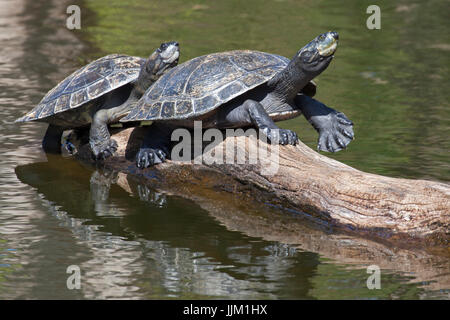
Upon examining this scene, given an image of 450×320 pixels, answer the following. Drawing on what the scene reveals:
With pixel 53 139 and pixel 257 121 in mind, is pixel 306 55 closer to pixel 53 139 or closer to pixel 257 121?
pixel 257 121

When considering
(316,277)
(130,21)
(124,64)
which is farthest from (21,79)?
(316,277)

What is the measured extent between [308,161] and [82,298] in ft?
7.91

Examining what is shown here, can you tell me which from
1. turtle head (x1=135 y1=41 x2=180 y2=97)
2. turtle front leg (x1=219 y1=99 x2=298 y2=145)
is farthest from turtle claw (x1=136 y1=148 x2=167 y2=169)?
turtle head (x1=135 y1=41 x2=180 y2=97)

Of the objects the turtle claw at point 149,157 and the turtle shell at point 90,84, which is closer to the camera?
the turtle claw at point 149,157

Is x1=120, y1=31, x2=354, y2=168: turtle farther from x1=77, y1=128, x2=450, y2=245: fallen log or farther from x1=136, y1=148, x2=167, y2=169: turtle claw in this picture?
x1=77, y1=128, x2=450, y2=245: fallen log

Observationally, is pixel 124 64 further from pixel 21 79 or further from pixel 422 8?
pixel 422 8

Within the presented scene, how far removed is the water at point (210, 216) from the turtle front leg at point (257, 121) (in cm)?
64

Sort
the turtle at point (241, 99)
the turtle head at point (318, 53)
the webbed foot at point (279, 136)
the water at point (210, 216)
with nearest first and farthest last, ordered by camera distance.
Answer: the water at point (210, 216), the turtle head at point (318, 53), the webbed foot at point (279, 136), the turtle at point (241, 99)

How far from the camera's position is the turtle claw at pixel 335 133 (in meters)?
6.66

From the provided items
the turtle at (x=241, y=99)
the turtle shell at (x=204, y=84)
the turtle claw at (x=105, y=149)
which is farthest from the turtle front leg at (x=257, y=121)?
the turtle claw at (x=105, y=149)

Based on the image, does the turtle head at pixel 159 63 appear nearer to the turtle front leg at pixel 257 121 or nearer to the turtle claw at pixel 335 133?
the turtle front leg at pixel 257 121

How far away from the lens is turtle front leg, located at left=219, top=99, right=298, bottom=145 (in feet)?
20.6

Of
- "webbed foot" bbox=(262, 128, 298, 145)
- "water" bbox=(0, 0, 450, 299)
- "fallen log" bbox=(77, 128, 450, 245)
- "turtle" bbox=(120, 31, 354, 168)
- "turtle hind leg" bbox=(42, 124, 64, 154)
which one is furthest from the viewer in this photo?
"turtle hind leg" bbox=(42, 124, 64, 154)

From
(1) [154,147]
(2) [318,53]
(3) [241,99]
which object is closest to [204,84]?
(3) [241,99]
